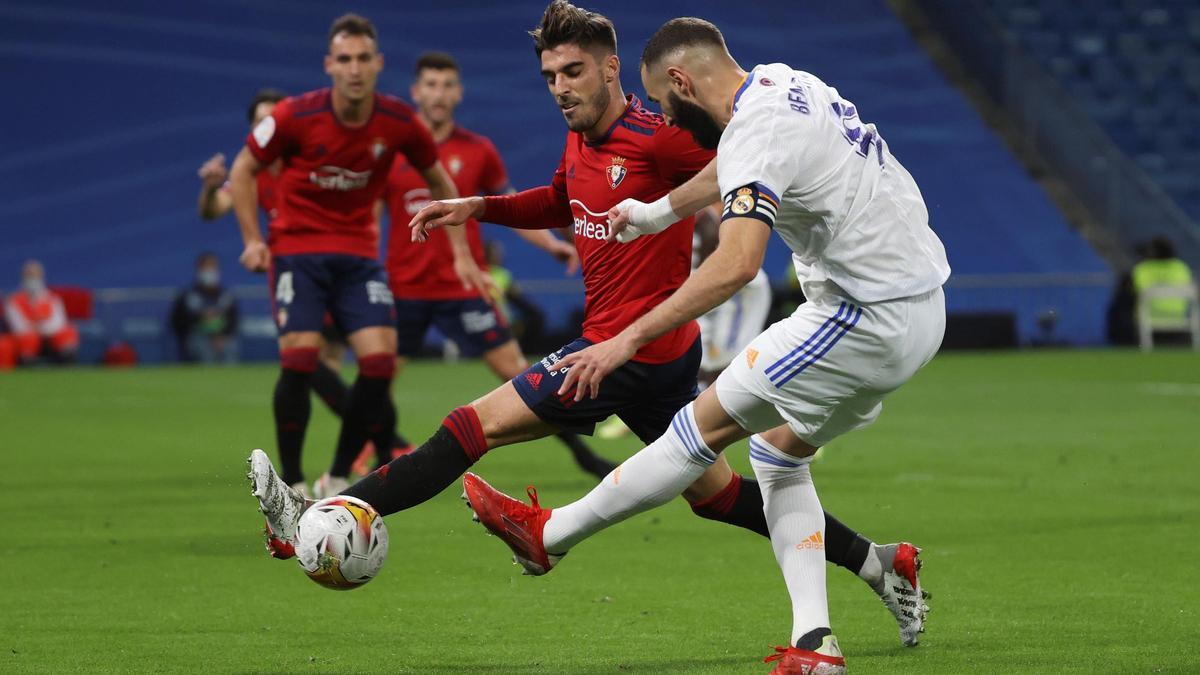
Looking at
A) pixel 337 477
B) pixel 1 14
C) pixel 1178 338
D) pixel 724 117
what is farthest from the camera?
pixel 1 14

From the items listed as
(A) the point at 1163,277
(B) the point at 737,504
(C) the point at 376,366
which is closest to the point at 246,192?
(C) the point at 376,366

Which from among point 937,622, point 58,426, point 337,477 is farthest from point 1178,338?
point 937,622

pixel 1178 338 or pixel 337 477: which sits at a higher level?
pixel 337 477

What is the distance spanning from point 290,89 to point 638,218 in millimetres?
26036

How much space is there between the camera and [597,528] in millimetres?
5055

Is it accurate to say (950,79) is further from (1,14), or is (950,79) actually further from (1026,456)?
(1026,456)

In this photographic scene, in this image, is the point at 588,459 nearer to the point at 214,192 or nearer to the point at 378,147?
the point at 378,147

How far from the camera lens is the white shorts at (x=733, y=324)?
12406 millimetres

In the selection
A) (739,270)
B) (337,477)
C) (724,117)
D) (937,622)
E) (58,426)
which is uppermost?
(724,117)

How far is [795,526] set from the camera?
5.07m

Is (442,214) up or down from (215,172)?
up

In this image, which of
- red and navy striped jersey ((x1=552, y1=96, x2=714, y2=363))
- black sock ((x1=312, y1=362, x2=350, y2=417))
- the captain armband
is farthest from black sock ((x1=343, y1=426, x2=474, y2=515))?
black sock ((x1=312, y1=362, x2=350, y2=417))

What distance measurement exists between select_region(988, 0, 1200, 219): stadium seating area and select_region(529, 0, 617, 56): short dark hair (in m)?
26.3

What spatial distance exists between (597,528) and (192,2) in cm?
2807
